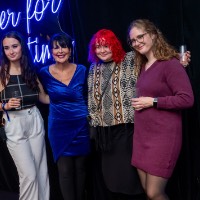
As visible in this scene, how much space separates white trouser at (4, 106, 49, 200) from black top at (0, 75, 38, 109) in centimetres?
6

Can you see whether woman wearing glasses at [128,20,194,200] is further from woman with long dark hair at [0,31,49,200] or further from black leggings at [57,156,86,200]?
woman with long dark hair at [0,31,49,200]

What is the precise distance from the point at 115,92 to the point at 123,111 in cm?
14

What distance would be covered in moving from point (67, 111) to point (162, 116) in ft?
2.69

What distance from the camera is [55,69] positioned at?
2.54 meters

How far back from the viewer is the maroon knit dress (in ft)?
6.09

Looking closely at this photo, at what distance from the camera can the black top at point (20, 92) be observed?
2.41 meters

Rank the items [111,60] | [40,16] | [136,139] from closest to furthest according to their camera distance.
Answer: [136,139] < [111,60] < [40,16]

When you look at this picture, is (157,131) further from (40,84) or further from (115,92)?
(40,84)

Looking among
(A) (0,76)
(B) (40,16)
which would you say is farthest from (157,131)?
(B) (40,16)

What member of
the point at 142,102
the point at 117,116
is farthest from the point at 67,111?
the point at 142,102

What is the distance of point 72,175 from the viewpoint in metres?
2.56

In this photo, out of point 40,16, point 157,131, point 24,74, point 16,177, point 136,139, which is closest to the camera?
point 157,131

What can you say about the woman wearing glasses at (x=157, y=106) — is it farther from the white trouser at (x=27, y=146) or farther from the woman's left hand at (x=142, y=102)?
the white trouser at (x=27, y=146)

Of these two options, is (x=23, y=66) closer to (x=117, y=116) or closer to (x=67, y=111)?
(x=67, y=111)
